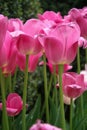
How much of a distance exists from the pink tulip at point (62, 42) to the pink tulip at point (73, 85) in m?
0.10

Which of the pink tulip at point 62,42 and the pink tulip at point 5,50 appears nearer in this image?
the pink tulip at point 62,42

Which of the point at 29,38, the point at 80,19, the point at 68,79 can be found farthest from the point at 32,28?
the point at 80,19

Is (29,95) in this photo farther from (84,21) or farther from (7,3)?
(84,21)

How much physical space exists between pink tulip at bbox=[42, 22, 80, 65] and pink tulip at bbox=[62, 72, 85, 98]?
0.10 m

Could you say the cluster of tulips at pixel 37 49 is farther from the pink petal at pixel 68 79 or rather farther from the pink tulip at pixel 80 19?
the pink tulip at pixel 80 19

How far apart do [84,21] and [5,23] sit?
0.37 metres

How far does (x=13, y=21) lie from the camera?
1.08 metres

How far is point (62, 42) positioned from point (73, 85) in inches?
6.9

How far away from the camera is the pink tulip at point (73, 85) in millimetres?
1043

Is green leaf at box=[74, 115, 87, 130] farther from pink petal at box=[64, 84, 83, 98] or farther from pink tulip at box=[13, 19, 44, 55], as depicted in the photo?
pink tulip at box=[13, 19, 44, 55]

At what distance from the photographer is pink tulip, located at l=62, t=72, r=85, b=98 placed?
1.04 meters

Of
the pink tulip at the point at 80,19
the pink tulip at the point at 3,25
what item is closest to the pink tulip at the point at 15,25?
the pink tulip at the point at 3,25

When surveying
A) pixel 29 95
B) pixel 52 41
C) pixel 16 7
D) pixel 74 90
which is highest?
pixel 16 7

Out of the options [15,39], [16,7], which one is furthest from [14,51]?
[16,7]
